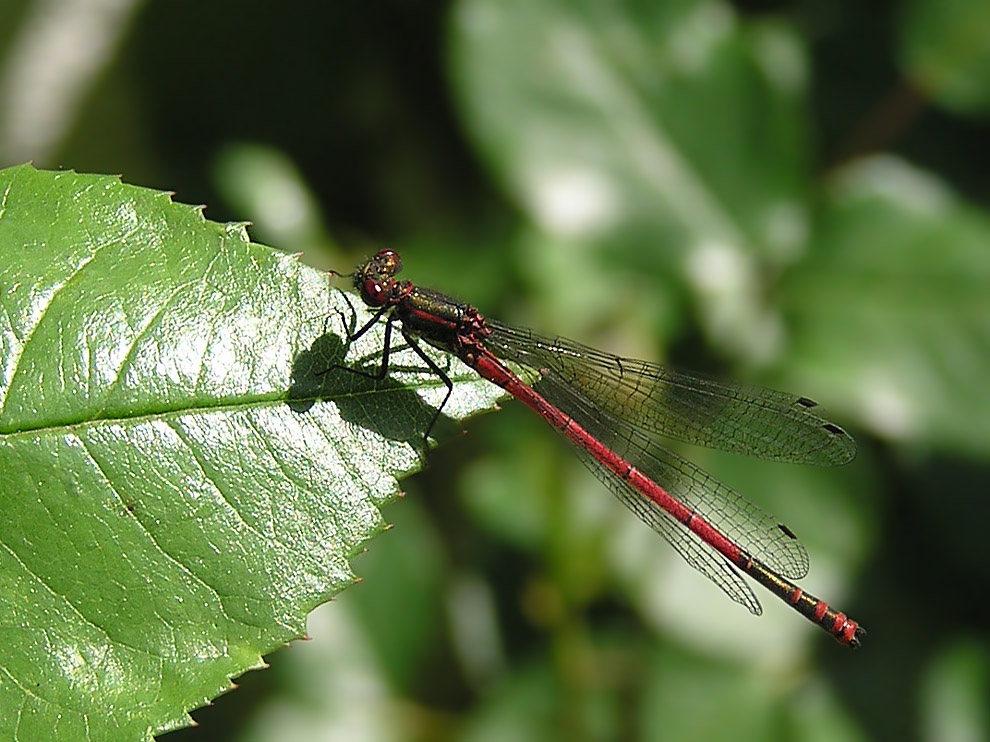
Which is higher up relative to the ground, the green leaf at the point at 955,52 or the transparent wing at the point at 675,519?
the green leaf at the point at 955,52

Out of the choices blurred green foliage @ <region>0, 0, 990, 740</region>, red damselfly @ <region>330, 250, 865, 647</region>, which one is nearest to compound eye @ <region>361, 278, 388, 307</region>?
red damselfly @ <region>330, 250, 865, 647</region>

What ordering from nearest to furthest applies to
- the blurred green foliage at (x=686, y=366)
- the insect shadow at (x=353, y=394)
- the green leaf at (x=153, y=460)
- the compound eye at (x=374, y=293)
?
the green leaf at (x=153, y=460), the insect shadow at (x=353, y=394), the compound eye at (x=374, y=293), the blurred green foliage at (x=686, y=366)

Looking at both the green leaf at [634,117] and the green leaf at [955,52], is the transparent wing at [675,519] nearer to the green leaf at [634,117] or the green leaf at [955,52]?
the green leaf at [634,117]

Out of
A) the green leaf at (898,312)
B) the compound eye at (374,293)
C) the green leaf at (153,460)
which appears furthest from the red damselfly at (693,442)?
the green leaf at (153,460)

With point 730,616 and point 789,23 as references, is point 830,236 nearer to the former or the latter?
point 789,23

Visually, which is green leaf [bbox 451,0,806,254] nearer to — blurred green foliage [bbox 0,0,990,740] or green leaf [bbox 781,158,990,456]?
blurred green foliage [bbox 0,0,990,740]

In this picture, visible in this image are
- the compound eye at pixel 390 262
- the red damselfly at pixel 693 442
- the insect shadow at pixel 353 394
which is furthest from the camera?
the red damselfly at pixel 693 442

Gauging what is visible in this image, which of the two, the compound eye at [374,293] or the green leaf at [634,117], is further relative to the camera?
the green leaf at [634,117]
